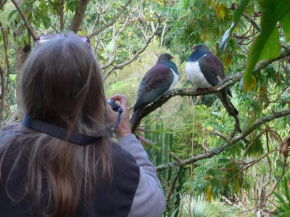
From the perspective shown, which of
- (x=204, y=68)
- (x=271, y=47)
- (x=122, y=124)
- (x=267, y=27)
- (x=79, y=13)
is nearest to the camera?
(x=267, y=27)

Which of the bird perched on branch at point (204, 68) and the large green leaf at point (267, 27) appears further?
the bird perched on branch at point (204, 68)

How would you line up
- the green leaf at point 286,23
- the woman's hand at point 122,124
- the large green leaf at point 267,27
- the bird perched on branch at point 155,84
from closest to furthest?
the large green leaf at point 267,27, the green leaf at point 286,23, the woman's hand at point 122,124, the bird perched on branch at point 155,84

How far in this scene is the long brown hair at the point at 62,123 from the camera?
2.70ft

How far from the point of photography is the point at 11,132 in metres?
0.89

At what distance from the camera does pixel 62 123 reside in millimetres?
875

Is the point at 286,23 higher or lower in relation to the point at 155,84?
higher

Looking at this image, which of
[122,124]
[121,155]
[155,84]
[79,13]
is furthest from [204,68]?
[121,155]

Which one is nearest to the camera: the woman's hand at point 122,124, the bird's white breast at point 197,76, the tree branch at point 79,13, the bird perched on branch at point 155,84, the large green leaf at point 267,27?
the large green leaf at point 267,27

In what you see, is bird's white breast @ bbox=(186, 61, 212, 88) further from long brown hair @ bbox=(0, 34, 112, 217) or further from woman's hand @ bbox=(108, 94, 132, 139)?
long brown hair @ bbox=(0, 34, 112, 217)

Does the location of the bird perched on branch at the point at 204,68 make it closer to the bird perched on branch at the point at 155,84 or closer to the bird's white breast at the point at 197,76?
the bird's white breast at the point at 197,76

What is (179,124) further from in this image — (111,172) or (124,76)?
(111,172)

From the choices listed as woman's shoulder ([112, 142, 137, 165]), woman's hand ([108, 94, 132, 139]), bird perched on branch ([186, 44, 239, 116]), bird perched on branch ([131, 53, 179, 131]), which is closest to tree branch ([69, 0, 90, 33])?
bird perched on branch ([131, 53, 179, 131])

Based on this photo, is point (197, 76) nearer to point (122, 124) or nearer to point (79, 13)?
point (79, 13)

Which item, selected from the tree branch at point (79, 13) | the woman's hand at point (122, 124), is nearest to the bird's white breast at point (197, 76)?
the tree branch at point (79, 13)
